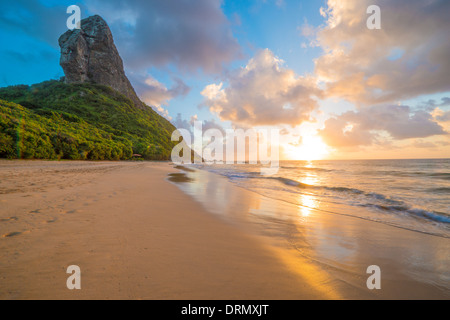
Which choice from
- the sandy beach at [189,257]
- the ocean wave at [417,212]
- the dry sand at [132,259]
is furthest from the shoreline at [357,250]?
→ the ocean wave at [417,212]

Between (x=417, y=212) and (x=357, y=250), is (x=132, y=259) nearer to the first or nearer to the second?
(x=357, y=250)

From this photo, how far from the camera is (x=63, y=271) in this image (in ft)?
7.07

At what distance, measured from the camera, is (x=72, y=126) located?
43.5 m

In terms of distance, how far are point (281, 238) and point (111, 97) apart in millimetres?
120942

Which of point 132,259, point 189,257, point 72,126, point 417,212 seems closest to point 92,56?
point 72,126

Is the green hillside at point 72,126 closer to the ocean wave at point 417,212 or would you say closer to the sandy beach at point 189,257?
the sandy beach at point 189,257

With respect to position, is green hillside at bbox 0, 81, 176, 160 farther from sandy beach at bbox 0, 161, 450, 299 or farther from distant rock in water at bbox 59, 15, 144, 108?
sandy beach at bbox 0, 161, 450, 299

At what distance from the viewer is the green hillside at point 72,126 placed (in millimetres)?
25656

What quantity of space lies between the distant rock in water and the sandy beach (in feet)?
439

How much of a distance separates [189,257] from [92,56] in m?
150

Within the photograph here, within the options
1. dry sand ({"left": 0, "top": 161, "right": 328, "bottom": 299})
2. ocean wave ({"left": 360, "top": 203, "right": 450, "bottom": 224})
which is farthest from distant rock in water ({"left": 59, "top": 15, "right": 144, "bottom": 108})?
ocean wave ({"left": 360, "top": 203, "right": 450, "bottom": 224})

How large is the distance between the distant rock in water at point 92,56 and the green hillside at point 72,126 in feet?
46.7
